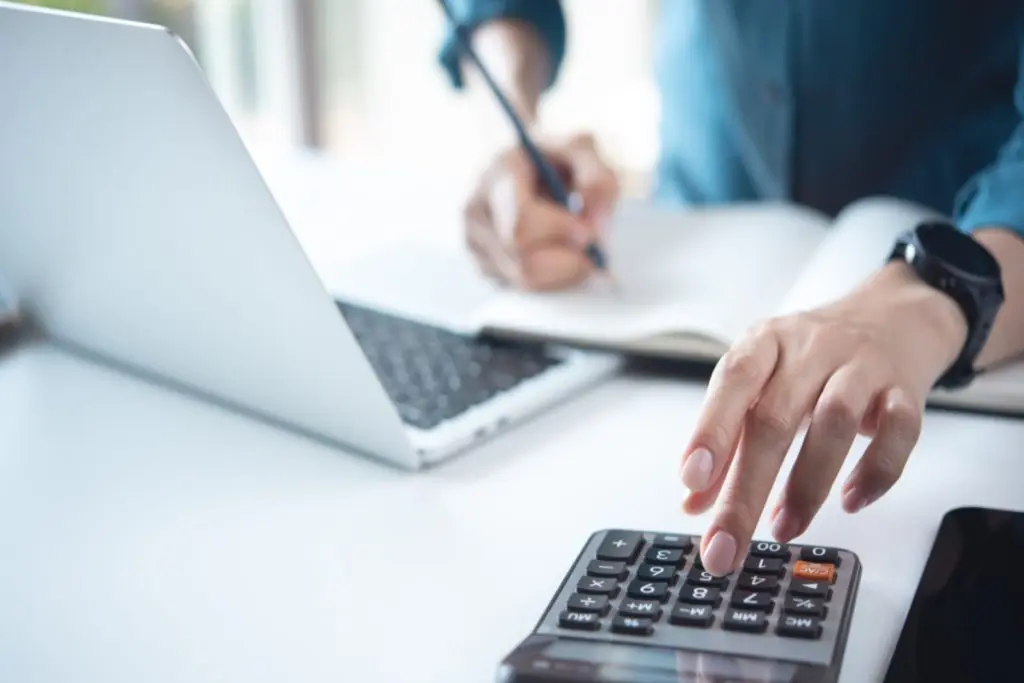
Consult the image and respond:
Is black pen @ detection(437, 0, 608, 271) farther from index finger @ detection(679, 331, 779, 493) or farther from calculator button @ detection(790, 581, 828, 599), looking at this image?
calculator button @ detection(790, 581, 828, 599)

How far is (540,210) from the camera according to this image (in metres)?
0.88

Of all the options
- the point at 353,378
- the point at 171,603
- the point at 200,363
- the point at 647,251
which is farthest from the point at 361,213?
the point at 171,603

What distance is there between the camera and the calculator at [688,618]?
406mm

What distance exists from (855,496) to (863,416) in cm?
4

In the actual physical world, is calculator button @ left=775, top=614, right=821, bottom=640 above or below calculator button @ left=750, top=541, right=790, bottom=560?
above

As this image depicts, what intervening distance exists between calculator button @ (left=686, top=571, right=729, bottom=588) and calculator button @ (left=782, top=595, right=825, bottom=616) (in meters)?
0.03

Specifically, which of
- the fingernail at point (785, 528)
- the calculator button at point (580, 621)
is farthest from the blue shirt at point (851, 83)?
the calculator button at point (580, 621)

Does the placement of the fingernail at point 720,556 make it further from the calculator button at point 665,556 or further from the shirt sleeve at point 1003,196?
the shirt sleeve at point 1003,196

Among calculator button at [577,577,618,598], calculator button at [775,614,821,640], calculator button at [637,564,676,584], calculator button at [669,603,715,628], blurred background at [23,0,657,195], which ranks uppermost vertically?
calculator button at [775,614,821,640]

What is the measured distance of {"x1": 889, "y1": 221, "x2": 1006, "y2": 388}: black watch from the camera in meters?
0.64

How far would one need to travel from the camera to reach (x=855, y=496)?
0.52 m

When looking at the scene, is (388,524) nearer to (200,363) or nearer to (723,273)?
(200,363)

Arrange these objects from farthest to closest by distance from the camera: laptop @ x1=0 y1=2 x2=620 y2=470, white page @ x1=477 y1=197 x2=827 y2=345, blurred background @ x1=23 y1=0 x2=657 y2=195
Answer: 1. blurred background @ x1=23 y1=0 x2=657 y2=195
2. white page @ x1=477 y1=197 x2=827 y2=345
3. laptop @ x1=0 y1=2 x2=620 y2=470

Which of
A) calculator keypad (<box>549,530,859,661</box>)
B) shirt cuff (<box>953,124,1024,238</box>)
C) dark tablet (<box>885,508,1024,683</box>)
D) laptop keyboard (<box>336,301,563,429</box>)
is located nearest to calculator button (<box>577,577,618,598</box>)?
calculator keypad (<box>549,530,859,661</box>)
